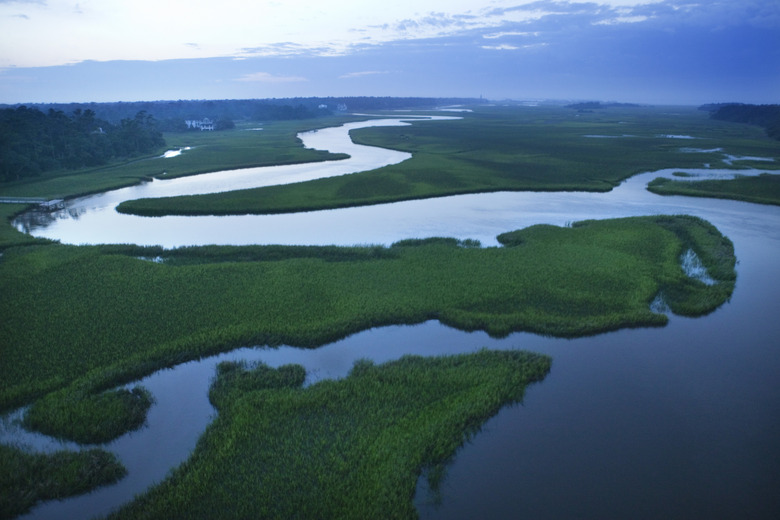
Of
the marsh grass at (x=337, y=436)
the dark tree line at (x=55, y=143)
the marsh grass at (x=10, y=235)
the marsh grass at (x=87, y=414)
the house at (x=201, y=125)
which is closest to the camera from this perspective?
the marsh grass at (x=337, y=436)

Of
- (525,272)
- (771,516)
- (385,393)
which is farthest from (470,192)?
(771,516)

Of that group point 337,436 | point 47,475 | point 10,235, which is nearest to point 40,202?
point 10,235

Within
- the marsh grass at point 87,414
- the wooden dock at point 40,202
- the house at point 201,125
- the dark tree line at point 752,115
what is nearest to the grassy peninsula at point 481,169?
the wooden dock at point 40,202

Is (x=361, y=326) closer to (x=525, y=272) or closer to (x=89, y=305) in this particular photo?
(x=525, y=272)

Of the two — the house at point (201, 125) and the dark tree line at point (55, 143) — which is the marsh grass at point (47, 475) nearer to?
the dark tree line at point (55, 143)

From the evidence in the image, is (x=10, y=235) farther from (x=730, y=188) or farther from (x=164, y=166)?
(x=730, y=188)

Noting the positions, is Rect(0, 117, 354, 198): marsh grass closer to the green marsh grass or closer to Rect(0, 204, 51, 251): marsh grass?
Rect(0, 204, 51, 251): marsh grass
